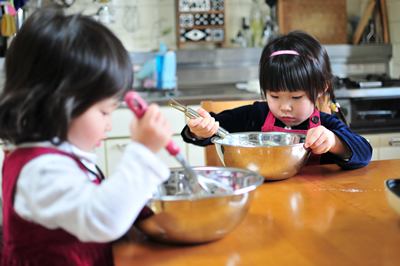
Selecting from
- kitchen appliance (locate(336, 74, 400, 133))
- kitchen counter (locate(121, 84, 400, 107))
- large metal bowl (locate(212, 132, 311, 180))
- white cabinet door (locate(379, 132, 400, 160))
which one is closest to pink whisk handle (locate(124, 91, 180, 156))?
large metal bowl (locate(212, 132, 311, 180))

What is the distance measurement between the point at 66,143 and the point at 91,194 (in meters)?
0.12

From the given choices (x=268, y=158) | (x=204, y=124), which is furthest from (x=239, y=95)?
(x=268, y=158)

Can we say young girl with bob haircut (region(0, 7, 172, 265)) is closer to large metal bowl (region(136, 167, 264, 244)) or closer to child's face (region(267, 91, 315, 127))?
large metal bowl (region(136, 167, 264, 244))

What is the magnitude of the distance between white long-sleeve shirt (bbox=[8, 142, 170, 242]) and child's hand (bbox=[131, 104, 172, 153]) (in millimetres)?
12

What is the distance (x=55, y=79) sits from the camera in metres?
0.57

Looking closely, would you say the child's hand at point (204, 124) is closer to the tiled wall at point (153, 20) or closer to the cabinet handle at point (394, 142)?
the cabinet handle at point (394, 142)

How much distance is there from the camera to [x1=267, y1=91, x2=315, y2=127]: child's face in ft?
3.79

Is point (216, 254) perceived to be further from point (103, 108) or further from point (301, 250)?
point (103, 108)

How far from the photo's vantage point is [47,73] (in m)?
0.58

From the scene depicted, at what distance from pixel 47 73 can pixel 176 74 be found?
6.72ft

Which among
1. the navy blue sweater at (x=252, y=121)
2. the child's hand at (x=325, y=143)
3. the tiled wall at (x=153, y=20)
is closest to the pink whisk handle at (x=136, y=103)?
the child's hand at (x=325, y=143)

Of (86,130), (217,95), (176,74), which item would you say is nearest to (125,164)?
(86,130)

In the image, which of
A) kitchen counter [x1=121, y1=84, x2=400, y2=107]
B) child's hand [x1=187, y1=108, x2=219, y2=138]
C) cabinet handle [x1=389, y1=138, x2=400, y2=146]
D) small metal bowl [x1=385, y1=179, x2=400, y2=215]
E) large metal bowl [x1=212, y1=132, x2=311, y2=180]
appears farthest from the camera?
cabinet handle [x1=389, y1=138, x2=400, y2=146]

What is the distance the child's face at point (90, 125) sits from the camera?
0.59 m
